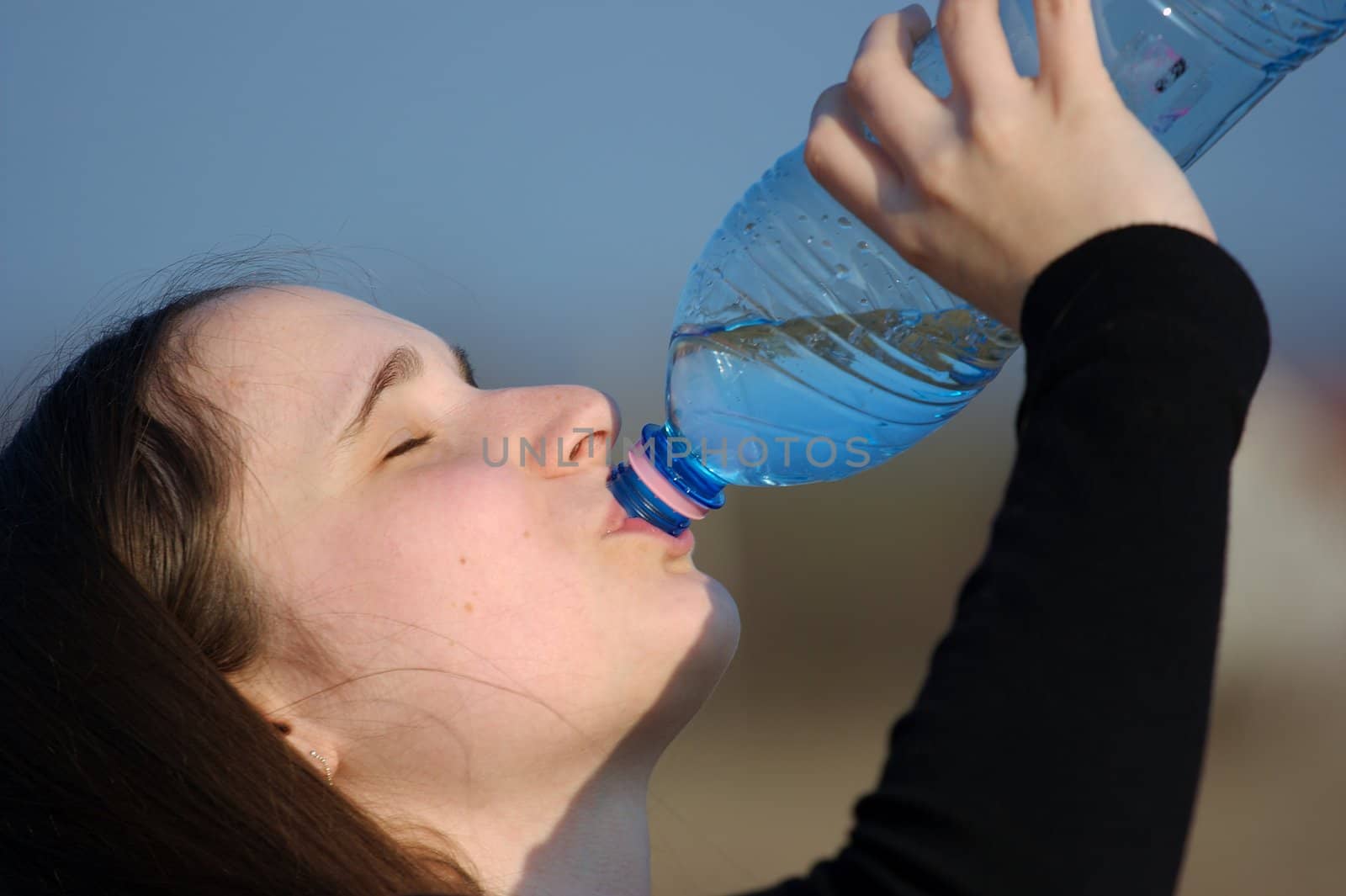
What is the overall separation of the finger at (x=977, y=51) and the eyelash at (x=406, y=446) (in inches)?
23.0

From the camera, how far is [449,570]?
0.96 metres

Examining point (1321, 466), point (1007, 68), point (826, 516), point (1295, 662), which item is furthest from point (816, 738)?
point (1007, 68)

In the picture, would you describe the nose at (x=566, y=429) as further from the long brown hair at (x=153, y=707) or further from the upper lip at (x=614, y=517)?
the long brown hair at (x=153, y=707)

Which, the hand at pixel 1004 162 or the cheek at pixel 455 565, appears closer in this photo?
the hand at pixel 1004 162

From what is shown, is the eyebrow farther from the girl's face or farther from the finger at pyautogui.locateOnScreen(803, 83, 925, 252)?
the finger at pyautogui.locateOnScreen(803, 83, 925, 252)

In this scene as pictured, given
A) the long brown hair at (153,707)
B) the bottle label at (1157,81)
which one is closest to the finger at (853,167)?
the bottle label at (1157,81)

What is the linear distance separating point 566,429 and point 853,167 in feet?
1.37

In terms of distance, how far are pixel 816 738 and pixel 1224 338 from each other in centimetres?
651

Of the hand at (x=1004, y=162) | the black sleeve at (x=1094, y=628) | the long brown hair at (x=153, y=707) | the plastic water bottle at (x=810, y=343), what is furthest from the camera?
the plastic water bottle at (x=810, y=343)

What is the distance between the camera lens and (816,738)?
6.82 m

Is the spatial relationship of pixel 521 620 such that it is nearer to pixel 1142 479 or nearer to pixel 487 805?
pixel 487 805

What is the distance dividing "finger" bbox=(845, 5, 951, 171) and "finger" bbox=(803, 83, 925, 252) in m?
0.01

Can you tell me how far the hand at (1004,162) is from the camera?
0.63 metres

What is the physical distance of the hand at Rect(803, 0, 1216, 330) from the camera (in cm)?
63
